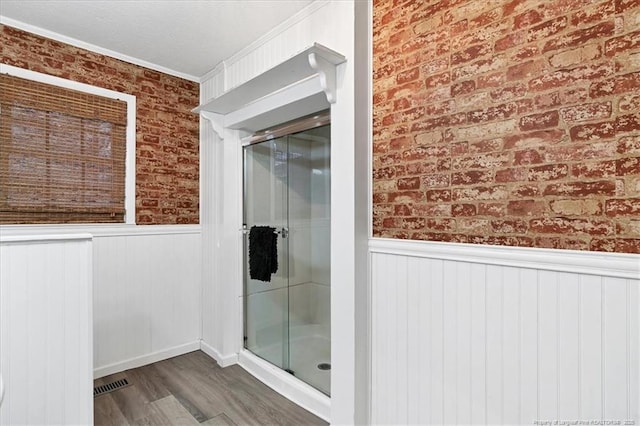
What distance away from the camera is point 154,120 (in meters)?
2.85

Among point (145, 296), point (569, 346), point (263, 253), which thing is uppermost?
point (263, 253)

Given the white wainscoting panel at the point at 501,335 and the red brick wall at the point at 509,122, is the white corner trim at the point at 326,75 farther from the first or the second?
the white wainscoting panel at the point at 501,335

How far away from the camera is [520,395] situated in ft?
4.25

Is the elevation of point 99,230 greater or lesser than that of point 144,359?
greater

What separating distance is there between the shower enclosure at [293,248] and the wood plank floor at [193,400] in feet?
0.85

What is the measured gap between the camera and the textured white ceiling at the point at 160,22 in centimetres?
202

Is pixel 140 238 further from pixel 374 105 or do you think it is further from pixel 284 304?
pixel 374 105

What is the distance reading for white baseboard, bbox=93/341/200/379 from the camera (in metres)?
2.57

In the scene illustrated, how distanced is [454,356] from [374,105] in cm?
130

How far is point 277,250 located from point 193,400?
118 centimetres

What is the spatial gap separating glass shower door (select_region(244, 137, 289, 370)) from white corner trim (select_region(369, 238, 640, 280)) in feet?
4.04

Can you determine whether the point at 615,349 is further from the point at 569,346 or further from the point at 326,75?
the point at 326,75

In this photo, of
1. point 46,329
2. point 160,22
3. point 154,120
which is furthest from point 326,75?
point 46,329

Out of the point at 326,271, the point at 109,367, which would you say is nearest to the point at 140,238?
the point at 109,367
